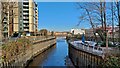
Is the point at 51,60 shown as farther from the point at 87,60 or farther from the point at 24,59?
the point at 87,60

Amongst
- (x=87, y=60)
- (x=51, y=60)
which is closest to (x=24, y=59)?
(x=87, y=60)

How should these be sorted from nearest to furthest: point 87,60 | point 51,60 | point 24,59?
point 87,60, point 24,59, point 51,60

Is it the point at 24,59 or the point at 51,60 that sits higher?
the point at 24,59

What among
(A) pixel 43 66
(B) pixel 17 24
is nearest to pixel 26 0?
(B) pixel 17 24

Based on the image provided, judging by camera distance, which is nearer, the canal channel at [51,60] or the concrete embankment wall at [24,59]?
the concrete embankment wall at [24,59]

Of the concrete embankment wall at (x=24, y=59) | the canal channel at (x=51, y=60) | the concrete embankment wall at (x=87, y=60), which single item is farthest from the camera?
the canal channel at (x=51, y=60)

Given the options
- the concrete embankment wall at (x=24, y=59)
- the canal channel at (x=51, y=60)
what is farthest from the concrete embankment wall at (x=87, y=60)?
the concrete embankment wall at (x=24, y=59)

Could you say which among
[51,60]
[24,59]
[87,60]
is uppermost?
[87,60]

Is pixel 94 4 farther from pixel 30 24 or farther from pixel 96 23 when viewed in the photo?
pixel 30 24

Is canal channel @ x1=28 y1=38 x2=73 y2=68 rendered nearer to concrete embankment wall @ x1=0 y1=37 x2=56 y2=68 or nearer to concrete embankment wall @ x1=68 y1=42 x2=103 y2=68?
concrete embankment wall @ x1=0 y1=37 x2=56 y2=68

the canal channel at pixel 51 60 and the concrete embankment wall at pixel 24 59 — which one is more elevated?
the concrete embankment wall at pixel 24 59

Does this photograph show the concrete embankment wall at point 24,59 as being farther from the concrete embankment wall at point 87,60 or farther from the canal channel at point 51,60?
the concrete embankment wall at point 87,60

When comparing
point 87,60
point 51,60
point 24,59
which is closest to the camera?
point 87,60

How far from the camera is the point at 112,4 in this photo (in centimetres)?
2056
